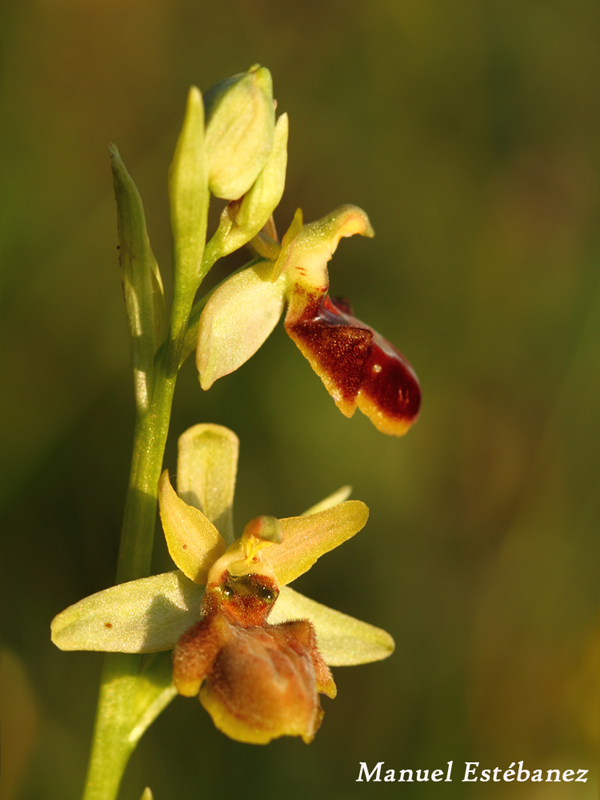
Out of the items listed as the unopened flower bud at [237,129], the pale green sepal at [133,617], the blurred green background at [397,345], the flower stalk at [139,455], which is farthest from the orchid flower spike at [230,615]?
the blurred green background at [397,345]

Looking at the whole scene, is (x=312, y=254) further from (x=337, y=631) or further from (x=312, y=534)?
(x=337, y=631)

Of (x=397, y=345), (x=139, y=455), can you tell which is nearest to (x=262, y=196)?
(x=139, y=455)

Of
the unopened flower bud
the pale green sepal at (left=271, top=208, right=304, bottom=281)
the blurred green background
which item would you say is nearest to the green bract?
the pale green sepal at (left=271, top=208, right=304, bottom=281)

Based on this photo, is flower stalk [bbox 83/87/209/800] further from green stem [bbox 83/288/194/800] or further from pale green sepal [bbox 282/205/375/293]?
pale green sepal [bbox 282/205/375/293]

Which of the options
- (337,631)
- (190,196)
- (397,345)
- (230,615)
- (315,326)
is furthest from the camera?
(397,345)

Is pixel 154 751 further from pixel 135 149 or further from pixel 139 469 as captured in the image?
pixel 135 149

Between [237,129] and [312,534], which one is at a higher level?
[237,129]

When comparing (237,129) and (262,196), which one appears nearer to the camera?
(237,129)
